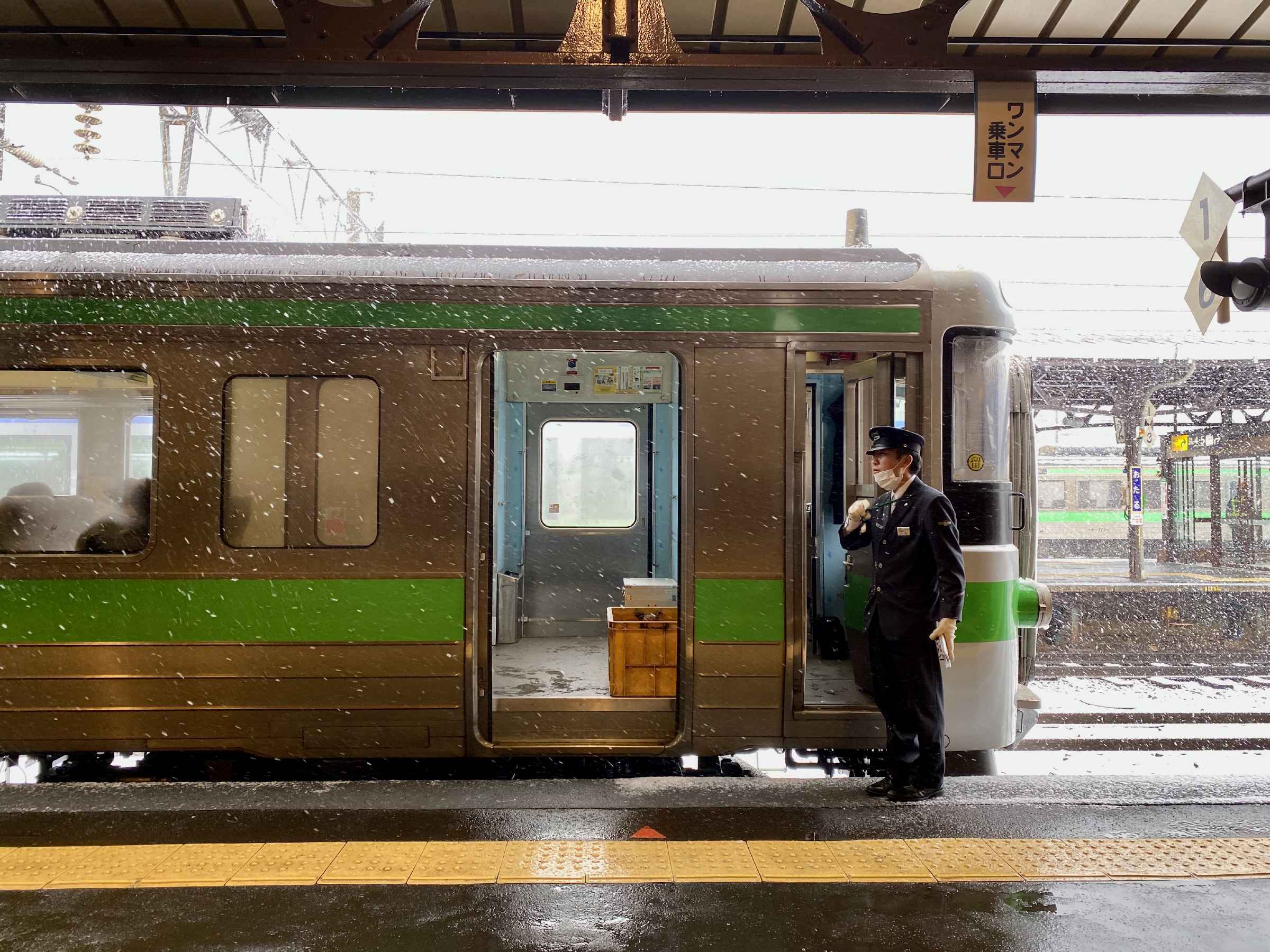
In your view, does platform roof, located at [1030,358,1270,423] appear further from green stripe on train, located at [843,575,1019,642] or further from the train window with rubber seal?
the train window with rubber seal

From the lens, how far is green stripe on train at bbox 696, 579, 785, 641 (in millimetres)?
5035

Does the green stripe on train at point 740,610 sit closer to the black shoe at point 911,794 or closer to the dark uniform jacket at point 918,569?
the dark uniform jacket at point 918,569

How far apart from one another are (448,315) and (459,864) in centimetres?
286

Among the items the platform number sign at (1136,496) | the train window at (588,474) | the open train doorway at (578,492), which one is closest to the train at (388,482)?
the open train doorway at (578,492)

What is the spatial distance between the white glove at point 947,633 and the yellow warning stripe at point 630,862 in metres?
0.93

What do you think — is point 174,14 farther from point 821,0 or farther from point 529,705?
point 529,705

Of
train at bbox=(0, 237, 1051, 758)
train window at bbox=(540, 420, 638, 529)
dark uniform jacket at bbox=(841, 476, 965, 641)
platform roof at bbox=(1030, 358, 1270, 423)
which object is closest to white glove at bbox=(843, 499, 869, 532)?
dark uniform jacket at bbox=(841, 476, 965, 641)

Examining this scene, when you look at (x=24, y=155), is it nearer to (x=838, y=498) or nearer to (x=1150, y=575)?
(x=838, y=498)

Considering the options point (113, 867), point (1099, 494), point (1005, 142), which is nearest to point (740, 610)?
point (1005, 142)

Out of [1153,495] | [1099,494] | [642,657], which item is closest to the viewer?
[642,657]

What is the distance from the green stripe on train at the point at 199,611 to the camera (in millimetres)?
4879

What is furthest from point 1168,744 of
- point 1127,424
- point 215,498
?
point 1127,424

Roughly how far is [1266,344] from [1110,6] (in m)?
18.4

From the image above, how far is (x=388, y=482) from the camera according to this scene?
197 inches
